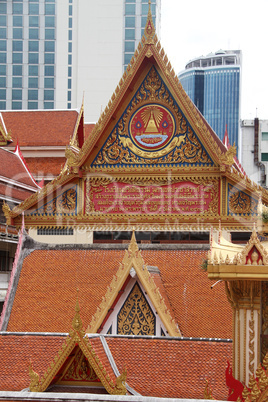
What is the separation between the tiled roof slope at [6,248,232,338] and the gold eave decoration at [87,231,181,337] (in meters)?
0.60

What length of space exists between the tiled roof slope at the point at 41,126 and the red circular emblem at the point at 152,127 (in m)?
18.2

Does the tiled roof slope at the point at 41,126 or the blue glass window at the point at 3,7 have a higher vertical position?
the blue glass window at the point at 3,7

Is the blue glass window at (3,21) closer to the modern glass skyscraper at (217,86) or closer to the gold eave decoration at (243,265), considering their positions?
the modern glass skyscraper at (217,86)

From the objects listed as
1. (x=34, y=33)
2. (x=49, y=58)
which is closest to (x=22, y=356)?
(x=49, y=58)

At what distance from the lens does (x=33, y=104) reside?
103188 mm

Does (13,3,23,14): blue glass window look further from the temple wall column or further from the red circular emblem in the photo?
the temple wall column

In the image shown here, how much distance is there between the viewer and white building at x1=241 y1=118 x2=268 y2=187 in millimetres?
73625

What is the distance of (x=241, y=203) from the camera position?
20.2 meters

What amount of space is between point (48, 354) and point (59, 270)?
18.5 ft

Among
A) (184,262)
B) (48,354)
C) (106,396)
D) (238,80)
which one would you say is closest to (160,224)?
(184,262)

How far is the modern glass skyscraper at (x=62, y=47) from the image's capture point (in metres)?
102

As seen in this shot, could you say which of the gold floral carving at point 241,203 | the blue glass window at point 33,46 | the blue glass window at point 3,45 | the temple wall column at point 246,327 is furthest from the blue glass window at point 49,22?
the temple wall column at point 246,327

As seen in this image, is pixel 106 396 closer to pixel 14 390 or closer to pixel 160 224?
pixel 14 390

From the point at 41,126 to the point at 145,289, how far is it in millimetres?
27393
